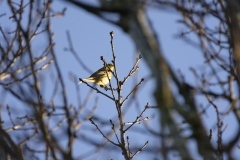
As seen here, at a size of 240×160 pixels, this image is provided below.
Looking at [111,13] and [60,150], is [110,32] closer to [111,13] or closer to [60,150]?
[60,150]

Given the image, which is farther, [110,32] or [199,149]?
[110,32]

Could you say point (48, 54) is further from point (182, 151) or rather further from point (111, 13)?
point (182, 151)

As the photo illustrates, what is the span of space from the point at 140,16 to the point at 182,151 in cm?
57

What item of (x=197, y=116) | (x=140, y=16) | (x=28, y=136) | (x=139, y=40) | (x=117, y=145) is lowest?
(x=197, y=116)

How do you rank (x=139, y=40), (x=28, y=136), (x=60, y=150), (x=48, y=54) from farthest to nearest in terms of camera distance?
(x=48, y=54)
(x=28, y=136)
(x=60, y=150)
(x=139, y=40)

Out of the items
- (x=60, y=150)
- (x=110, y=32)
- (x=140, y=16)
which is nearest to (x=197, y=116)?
(x=140, y=16)

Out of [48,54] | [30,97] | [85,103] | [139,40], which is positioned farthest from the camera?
[48,54]

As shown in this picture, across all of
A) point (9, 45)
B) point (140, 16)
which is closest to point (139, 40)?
point (140, 16)

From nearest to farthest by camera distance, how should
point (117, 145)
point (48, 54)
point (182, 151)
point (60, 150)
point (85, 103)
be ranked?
point (182, 151) → point (60, 150) → point (117, 145) → point (85, 103) → point (48, 54)

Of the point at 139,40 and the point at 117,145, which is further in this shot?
the point at 117,145

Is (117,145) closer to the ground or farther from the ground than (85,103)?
closer to the ground

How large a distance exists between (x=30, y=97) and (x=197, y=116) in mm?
1747

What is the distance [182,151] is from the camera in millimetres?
1366

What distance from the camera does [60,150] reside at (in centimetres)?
232
